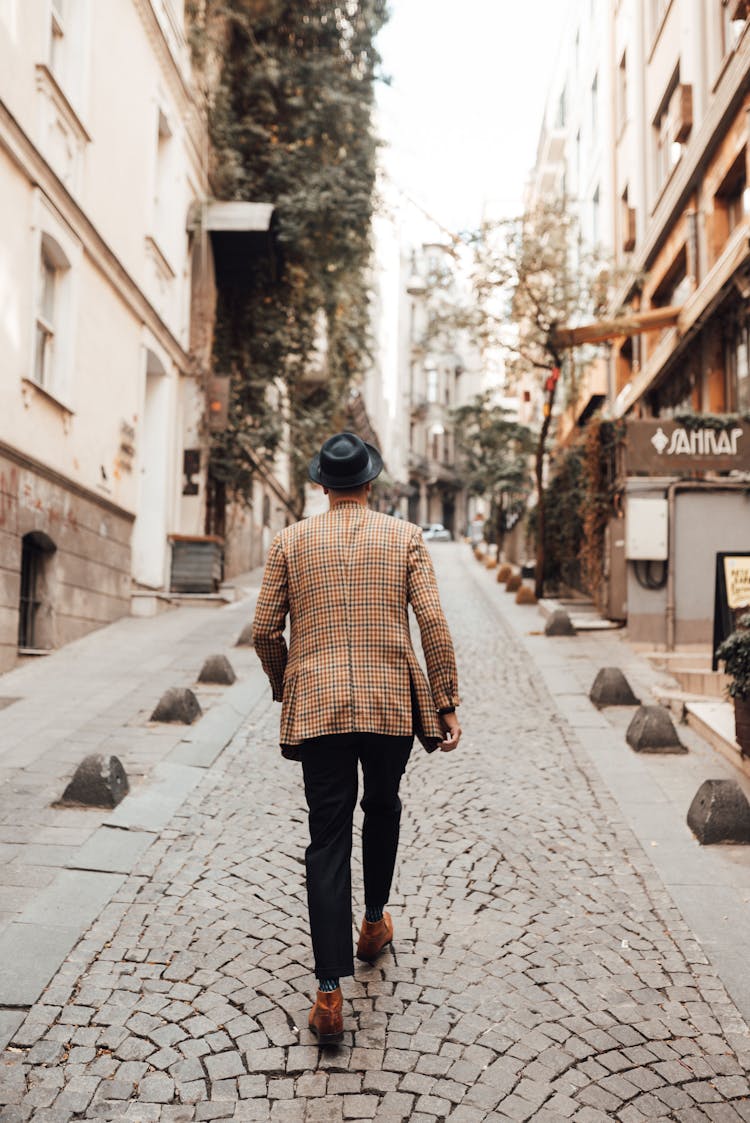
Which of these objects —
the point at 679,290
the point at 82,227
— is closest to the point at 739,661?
the point at 82,227

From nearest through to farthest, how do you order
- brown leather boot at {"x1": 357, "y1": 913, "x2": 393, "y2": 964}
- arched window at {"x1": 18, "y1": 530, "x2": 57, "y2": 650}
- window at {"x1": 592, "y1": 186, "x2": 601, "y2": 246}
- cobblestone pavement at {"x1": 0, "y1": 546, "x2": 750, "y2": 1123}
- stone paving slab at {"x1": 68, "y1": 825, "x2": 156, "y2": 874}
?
cobblestone pavement at {"x1": 0, "y1": 546, "x2": 750, "y2": 1123} → brown leather boot at {"x1": 357, "y1": 913, "x2": 393, "y2": 964} → stone paving slab at {"x1": 68, "y1": 825, "x2": 156, "y2": 874} → arched window at {"x1": 18, "y1": 530, "x2": 57, "y2": 650} → window at {"x1": 592, "y1": 186, "x2": 601, "y2": 246}

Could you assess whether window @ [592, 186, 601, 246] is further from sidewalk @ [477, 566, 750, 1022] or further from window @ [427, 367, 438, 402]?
window @ [427, 367, 438, 402]

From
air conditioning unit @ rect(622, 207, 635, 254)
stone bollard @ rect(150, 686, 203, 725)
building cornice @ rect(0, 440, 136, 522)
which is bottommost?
stone bollard @ rect(150, 686, 203, 725)

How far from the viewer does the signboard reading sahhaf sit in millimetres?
12125

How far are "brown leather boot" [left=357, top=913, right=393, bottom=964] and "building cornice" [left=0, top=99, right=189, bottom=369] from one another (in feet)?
26.7

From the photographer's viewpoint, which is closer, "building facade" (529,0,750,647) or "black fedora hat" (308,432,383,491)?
"black fedora hat" (308,432,383,491)

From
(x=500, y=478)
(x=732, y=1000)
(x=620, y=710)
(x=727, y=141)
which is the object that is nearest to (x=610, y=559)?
(x=620, y=710)

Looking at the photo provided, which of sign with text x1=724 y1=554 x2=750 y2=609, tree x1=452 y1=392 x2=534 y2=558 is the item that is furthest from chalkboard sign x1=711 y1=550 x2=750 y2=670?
tree x1=452 y1=392 x2=534 y2=558

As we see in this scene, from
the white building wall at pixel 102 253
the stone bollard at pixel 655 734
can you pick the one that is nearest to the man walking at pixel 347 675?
the stone bollard at pixel 655 734

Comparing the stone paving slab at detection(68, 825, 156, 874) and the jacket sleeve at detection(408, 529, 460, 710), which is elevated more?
the jacket sleeve at detection(408, 529, 460, 710)

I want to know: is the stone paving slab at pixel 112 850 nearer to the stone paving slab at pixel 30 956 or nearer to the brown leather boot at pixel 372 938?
the stone paving slab at pixel 30 956

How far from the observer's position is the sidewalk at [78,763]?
13.2 feet

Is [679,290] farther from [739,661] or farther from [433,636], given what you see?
[433,636]

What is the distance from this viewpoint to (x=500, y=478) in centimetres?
2688
